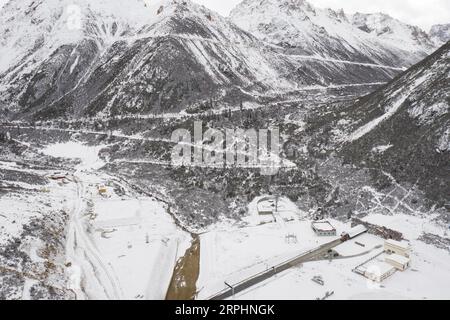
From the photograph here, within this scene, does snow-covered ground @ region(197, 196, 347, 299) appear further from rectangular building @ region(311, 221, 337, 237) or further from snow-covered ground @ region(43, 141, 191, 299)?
snow-covered ground @ region(43, 141, 191, 299)

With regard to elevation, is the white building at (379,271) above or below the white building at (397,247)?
below

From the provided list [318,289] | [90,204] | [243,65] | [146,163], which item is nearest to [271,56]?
[243,65]

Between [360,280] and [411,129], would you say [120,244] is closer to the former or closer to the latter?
[360,280]

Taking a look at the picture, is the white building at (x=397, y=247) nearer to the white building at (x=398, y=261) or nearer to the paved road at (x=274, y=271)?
the white building at (x=398, y=261)

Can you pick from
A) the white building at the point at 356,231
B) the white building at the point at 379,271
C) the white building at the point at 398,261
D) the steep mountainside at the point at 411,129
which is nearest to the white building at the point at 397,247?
the white building at the point at 398,261
